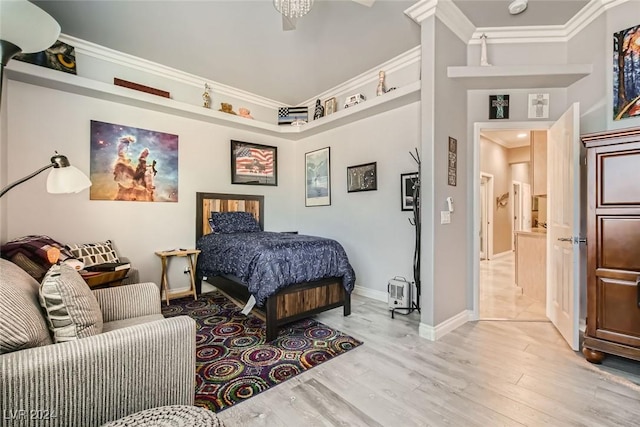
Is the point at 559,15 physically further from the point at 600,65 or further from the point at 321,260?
the point at 321,260

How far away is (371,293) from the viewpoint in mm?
3877

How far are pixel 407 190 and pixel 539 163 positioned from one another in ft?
9.56

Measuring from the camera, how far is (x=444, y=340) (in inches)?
100

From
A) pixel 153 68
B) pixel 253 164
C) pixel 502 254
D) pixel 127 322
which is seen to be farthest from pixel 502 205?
pixel 127 322

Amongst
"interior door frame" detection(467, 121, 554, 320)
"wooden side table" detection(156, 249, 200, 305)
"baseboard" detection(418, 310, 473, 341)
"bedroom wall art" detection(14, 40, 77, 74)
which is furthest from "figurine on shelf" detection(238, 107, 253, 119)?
"baseboard" detection(418, 310, 473, 341)

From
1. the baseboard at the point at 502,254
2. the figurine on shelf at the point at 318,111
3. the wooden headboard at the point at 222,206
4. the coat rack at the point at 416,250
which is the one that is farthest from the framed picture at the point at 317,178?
the baseboard at the point at 502,254

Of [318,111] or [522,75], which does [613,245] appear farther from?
[318,111]

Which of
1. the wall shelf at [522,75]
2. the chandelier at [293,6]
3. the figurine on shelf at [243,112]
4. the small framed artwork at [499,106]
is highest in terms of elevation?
the figurine on shelf at [243,112]

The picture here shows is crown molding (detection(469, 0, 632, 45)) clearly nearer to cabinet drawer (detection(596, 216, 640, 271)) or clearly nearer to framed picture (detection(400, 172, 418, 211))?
framed picture (detection(400, 172, 418, 211))

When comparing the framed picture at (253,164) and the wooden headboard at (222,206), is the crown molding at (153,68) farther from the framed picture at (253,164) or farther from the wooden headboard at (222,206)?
the wooden headboard at (222,206)

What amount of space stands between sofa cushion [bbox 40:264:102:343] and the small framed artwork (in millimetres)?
3730

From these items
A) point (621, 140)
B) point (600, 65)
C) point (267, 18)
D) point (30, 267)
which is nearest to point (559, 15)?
point (600, 65)

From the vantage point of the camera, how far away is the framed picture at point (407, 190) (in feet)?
11.1

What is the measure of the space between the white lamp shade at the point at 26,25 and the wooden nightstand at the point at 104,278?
196 cm
